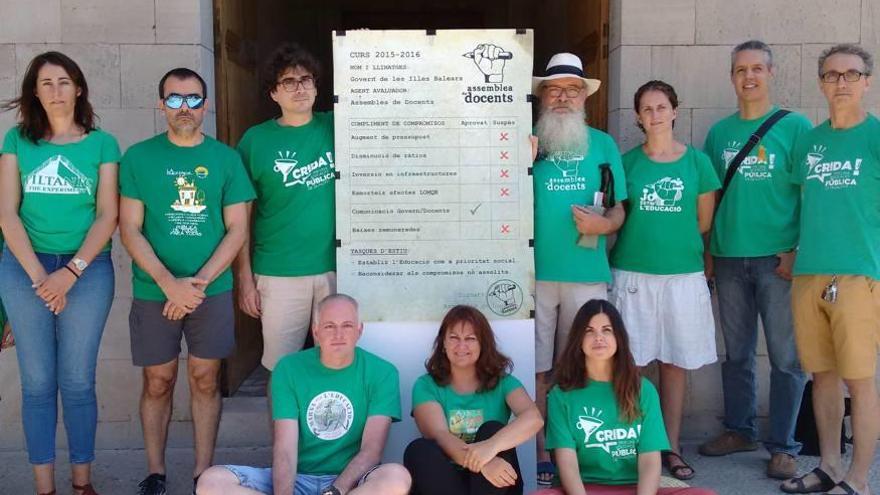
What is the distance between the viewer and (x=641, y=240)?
13.8ft

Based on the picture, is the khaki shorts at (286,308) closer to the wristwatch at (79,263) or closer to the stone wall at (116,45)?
the wristwatch at (79,263)

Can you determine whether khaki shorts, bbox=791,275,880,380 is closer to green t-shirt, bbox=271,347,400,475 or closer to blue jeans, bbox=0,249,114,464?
green t-shirt, bbox=271,347,400,475

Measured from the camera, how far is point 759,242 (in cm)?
424

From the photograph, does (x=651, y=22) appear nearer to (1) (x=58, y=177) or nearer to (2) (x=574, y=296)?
(2) (x=574, y=296)

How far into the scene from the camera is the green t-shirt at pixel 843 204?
3736mm

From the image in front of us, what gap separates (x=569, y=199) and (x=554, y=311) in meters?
0.55

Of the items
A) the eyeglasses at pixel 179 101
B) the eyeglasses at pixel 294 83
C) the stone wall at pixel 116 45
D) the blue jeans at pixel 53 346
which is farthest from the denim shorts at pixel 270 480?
the stone wall at pixel 116 45

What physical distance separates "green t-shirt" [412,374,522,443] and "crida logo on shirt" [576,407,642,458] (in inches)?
14.5

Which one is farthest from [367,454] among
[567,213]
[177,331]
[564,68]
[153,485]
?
[564,68]

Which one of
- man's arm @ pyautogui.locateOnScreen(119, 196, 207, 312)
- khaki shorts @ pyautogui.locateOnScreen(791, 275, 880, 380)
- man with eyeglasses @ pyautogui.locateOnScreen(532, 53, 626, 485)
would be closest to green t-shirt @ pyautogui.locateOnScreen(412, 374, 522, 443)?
man with eyeglasses @ pyautogui.locateOnScreen(532, 53, 626, 485)

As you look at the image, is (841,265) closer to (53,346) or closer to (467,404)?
(467,404)

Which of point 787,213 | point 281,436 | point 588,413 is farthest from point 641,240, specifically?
point 281,436

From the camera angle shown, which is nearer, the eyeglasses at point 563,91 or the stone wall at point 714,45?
the eyeglasses at point 563,91

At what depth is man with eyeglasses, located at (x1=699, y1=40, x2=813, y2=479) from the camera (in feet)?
13.9
